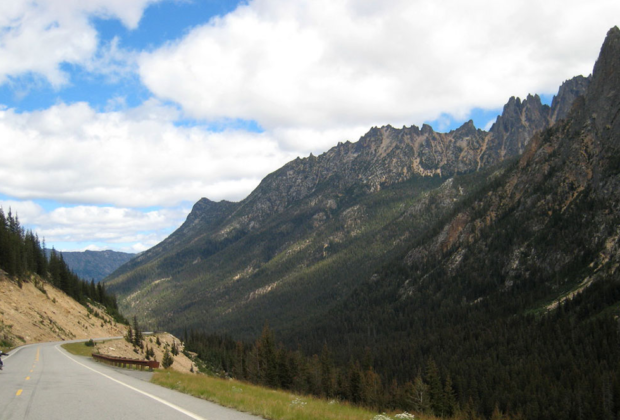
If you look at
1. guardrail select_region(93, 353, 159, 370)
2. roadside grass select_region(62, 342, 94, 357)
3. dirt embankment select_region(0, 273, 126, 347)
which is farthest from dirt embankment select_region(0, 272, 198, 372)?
guardrail select_region(93, 353, 159, 370)

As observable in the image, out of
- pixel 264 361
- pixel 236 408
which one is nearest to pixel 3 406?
pixel 236 408

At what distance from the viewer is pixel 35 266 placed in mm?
108125

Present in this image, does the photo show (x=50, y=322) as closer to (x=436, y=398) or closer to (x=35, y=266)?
(x=35, y=266)

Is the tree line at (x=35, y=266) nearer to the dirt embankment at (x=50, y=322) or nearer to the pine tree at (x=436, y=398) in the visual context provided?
the dirt embankment at (x=50, y=322)

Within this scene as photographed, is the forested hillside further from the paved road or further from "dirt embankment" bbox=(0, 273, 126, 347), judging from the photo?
the paved road

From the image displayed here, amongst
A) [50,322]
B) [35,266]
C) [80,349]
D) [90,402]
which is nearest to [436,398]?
[80,349]

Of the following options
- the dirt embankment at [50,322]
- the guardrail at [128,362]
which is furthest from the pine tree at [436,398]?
the guardrail at [128,362]

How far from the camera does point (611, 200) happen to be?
18950 cm

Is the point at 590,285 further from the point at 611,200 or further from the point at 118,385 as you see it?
the point at 118,385

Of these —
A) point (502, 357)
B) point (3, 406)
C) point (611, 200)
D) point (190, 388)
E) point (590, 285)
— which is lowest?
point (502, 357)

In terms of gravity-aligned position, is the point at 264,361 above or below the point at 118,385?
below

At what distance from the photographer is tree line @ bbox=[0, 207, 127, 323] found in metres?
83.7

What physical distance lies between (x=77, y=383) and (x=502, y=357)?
15239 cm

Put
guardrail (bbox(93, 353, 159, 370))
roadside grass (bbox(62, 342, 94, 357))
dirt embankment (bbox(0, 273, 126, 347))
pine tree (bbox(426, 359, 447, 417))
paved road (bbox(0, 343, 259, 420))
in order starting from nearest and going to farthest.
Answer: paved road (bbox(0, 343, 259, 420)) → guardrail (bbox(93, 353, 159, 370)) → roadside grass (bbox(62, 342, 94, 357)) → dirt embankment (bbox(0, 273, 126, 347)) → pine tree (bbox(426, 359, 447, 417))
